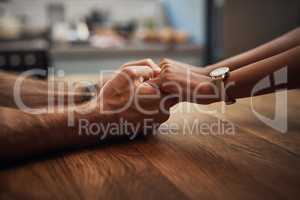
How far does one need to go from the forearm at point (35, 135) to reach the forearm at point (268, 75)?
27cm

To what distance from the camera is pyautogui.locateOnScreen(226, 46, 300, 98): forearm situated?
70cm

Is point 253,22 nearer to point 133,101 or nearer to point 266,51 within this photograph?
point 266,51

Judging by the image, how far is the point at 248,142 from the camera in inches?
28.1

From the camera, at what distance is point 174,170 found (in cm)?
58

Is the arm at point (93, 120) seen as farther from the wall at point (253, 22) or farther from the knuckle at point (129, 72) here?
the wall at point (253, 22)

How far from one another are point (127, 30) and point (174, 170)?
2919 millimetres

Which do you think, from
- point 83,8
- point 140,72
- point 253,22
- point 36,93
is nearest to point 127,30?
point 83,8

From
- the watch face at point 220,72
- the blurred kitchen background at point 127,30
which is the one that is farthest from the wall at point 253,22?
the watch face at point 220,72

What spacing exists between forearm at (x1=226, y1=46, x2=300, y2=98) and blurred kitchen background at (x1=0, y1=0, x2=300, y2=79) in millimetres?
1755

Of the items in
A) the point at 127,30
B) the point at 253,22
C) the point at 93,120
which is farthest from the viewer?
the point at 127,30

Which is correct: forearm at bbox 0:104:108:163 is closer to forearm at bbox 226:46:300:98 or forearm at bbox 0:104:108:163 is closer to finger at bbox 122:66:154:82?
finger at bbox 122:66:154:82

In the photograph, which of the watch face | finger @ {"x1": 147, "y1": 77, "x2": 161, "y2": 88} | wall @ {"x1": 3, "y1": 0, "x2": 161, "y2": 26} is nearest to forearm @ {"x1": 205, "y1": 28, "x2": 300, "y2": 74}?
the watch face

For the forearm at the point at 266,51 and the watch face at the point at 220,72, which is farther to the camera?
the forearm at the point at 266,51

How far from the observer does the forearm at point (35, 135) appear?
0.61 meters
